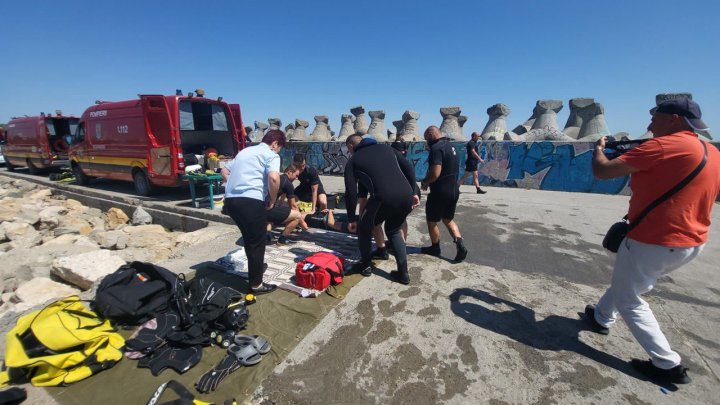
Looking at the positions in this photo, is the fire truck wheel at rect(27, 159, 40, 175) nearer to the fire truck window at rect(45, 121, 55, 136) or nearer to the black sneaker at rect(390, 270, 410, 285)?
the fire truck window at rect(45, 121, 55, 136)

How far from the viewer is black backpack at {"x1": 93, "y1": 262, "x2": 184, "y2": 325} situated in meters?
2.72

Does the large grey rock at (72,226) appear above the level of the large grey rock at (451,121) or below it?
below

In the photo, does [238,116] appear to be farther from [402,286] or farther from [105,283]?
[402,286]

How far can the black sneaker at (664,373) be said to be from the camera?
220 cm

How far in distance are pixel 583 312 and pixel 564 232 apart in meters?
3.38

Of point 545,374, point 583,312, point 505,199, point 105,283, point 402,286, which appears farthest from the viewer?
point 505,199

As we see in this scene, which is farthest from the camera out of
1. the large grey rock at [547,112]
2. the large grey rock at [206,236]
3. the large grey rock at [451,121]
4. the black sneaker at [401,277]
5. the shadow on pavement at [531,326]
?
the large grey rock at [451,121]

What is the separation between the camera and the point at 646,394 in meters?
2.16

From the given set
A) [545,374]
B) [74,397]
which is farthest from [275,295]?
[545,374]

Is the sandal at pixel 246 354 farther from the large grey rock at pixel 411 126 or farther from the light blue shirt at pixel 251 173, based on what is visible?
the large grey rock at pixel 411 126

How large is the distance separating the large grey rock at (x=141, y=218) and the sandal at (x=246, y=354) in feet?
20.3

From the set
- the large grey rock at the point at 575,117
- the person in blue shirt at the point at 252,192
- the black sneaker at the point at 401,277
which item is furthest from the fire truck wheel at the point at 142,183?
the large grey rock at the point at 575,117

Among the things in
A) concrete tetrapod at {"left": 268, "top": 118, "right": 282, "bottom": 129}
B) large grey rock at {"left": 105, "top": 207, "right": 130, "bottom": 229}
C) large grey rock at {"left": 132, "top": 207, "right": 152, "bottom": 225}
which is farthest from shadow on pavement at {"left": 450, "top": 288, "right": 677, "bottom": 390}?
concrete tetrapod at {"left": 268, "top": 118, "right": 282, "bottom": 129}

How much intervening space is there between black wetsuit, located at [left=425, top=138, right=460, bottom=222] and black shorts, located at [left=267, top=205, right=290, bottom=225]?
2209 mm
